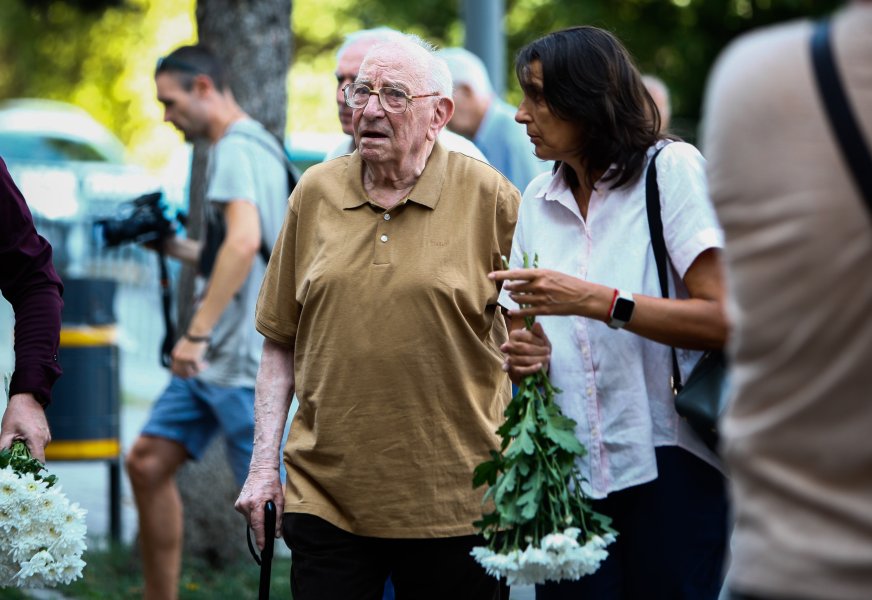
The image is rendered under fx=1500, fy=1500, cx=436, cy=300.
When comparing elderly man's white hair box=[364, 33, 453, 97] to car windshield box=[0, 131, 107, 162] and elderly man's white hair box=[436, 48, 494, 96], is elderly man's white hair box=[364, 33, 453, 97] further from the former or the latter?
car windshield box=[0, 131, 107, 162]

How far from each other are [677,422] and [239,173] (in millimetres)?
2679

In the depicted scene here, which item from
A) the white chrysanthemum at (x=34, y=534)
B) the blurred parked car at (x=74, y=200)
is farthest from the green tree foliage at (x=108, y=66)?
the white chrysanthemum at (x=34, y=534)

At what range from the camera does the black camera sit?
6.26 metres

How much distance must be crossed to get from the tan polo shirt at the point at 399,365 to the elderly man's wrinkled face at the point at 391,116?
13 centimetres

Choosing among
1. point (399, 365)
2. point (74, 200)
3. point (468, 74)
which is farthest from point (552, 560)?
point (74, 200)

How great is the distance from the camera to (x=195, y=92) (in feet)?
20.4

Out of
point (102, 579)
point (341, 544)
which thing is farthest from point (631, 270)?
point (102, 579)

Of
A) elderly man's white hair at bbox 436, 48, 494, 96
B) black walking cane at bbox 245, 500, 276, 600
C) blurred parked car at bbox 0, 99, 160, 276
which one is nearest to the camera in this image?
black walking cane at bbox 245, 500, 276, 600

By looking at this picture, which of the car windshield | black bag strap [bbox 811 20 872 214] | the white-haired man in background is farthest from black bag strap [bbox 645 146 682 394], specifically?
the car windshield

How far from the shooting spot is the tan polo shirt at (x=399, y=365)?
380 cm

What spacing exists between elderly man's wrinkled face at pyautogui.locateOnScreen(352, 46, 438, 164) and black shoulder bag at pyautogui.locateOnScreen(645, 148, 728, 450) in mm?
761

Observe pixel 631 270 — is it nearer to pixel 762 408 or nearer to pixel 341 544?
pixel 341 544

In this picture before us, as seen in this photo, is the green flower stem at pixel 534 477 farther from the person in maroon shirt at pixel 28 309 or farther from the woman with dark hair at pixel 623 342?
the person in maroon shirt at pixel 28 309

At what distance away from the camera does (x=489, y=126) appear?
787 cm
